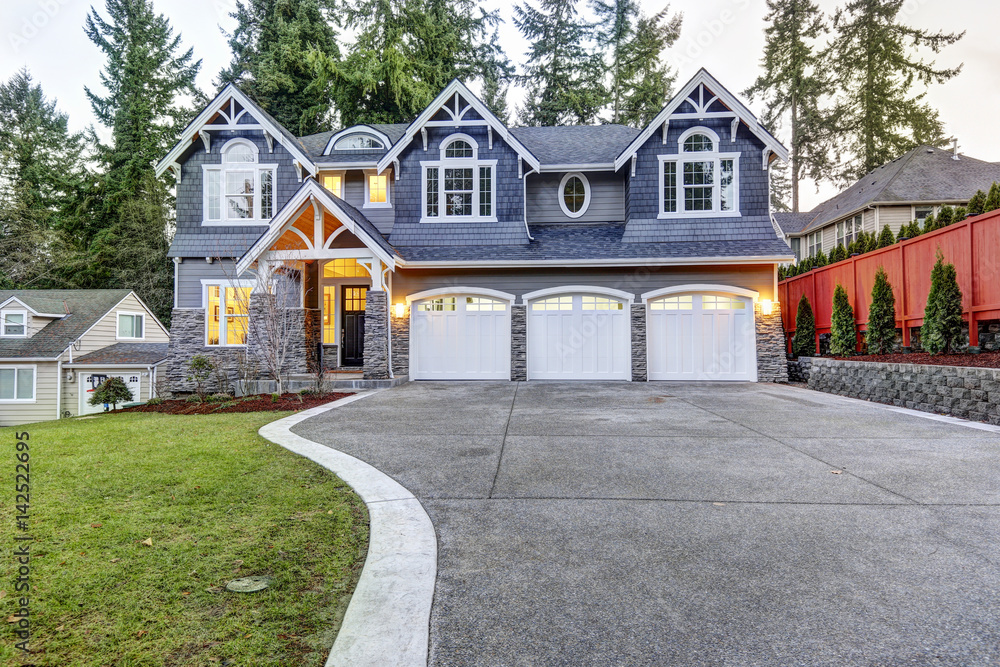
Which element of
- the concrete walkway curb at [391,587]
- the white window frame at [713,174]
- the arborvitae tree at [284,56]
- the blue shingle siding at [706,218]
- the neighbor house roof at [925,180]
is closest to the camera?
the concrete walkway curb at [391,587]

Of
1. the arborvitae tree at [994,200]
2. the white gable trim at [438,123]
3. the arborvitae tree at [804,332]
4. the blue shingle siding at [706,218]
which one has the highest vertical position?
the white gable trim at [438,123]

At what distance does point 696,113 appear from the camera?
12.7 metres

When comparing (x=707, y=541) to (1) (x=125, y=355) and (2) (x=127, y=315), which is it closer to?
(1) (x=125, y=355)

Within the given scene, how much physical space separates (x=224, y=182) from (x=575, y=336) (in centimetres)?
1022

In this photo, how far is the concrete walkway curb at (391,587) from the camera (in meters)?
1.91

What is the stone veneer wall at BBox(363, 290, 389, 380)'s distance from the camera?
11242mm

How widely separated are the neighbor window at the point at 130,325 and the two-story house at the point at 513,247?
11274mm

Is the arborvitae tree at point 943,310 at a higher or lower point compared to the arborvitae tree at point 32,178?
lower

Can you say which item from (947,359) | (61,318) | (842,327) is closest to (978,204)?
(947,359)

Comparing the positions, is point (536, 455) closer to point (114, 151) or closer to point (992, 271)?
point (992, 271)

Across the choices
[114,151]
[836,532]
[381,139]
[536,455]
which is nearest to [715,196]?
[381,139]

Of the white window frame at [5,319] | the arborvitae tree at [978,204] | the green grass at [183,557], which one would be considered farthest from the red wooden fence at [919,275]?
the white window frame at [5,319]

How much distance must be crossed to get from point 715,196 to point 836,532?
11.3 m

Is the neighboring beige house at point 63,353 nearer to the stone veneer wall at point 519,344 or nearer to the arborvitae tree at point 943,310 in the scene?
the stone veneer wall at point 519,344
